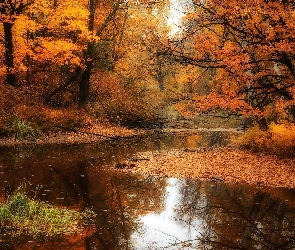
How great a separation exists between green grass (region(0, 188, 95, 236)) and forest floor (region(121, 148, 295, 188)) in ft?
23.1

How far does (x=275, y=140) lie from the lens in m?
19.3

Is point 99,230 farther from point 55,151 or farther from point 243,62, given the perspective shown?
point 55,151

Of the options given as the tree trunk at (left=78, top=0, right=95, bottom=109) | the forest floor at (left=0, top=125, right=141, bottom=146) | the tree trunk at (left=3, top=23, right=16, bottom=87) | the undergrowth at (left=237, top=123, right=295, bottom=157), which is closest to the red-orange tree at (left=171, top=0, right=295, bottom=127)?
the undergrowth at (left=237, top=123, right=295, bottom=157)

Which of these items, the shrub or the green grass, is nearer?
the green grass

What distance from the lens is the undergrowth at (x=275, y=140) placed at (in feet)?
61.4

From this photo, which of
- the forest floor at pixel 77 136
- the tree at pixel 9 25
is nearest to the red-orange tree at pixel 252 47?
the forest floor at pixel 77 136

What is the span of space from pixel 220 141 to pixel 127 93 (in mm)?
10547

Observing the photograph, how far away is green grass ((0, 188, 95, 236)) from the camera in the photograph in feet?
30.6

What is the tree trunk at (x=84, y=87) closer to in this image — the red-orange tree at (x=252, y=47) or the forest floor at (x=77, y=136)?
the forest floor at (x=77, y=136)

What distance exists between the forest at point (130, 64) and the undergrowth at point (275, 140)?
0.06 metres

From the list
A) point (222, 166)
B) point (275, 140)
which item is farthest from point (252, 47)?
point (222, 166)

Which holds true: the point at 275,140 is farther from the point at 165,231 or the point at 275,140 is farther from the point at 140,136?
the point at 140,136

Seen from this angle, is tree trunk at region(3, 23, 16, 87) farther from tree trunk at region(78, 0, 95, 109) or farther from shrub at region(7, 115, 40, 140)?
tree trunk at region(78, 0, 95, 109)

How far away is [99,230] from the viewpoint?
976cm
